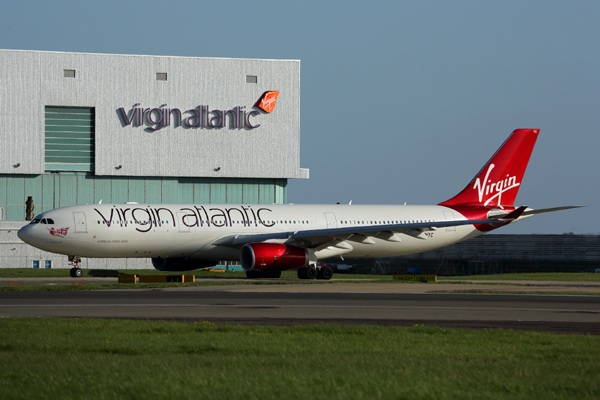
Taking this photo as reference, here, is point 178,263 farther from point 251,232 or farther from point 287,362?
point 287,362

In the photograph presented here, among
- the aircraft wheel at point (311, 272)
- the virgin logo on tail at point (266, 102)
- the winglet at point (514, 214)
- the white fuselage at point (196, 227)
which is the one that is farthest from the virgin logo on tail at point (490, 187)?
the virgin logo on tail at point (266, 102)

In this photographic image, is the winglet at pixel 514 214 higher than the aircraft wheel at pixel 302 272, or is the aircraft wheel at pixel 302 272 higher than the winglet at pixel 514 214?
the winglet at pixel 514 214

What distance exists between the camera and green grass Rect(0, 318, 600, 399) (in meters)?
7.71

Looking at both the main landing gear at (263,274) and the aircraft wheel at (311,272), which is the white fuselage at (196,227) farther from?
the main landing gear at (263,274)

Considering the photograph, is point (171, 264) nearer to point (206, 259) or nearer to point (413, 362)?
point (206, 259)

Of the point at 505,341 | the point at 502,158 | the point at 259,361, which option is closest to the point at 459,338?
the point at 505,341

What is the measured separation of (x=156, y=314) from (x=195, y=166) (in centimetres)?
4836

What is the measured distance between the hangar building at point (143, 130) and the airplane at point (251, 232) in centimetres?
2471

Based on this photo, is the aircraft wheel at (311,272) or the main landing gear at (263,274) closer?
the aircraft wheel at (311,272)

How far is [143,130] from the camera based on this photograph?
6431cm

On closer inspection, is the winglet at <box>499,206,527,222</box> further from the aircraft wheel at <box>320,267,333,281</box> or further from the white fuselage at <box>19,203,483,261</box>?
the aircraft wheel at <box>320,267,333,281</box>

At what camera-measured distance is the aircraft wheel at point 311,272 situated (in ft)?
123

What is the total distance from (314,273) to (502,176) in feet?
49.4

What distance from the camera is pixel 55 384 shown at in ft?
26.4
